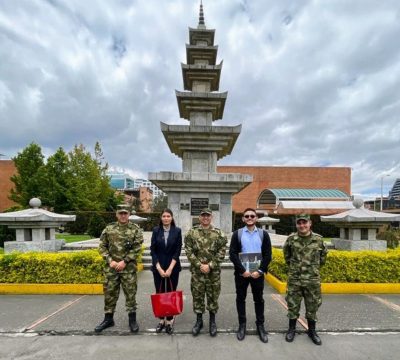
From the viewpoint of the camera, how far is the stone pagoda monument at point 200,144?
13.2m

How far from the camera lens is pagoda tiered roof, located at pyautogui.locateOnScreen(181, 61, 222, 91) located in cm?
1568

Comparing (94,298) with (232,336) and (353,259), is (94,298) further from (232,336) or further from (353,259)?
(353,259)

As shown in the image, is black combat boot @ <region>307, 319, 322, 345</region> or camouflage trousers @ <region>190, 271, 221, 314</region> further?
camouflage trousers @ <region>190, 271, 221, 314</region>

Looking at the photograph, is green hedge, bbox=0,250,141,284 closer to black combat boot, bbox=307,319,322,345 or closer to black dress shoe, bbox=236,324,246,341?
black dress shoe, bbox=236,324,246,341

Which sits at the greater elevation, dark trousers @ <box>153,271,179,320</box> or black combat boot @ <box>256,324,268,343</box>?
dark trousers @ <box>153,271,179,320</box>

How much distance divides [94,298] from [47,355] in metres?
2.68

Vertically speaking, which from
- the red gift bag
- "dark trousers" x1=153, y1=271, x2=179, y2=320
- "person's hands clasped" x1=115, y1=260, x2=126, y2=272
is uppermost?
"person's hands clasped" x1=115, y1=260, x2=126, y2=272

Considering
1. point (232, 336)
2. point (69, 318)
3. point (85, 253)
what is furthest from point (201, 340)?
point (85, 253)

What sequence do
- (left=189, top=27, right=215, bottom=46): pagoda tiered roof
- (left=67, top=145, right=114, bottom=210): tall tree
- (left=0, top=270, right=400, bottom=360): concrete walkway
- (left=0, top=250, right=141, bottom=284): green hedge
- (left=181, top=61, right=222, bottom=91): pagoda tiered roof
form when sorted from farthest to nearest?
1. (left=67, top=145, right=114, bottom=210): tall tree
2. (left=189, top=27, right=215, bottom=46): pagoda tiered roof
3. (left=181, top=61, right=222, bottom=91): pagoda tiered roof
4. (left=0, top=250, right=141, bottom=284): green hedge
5. (left=0, top=270, right=400, bottom=360): concrete walkway

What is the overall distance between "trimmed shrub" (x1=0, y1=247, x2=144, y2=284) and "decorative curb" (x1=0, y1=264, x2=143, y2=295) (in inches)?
4.9

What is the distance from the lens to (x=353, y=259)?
24.5 feet

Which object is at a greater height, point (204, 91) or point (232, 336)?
point (204, 91)

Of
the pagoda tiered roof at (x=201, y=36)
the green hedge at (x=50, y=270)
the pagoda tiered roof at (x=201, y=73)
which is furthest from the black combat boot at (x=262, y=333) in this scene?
the pagoda tiered roof at (x=201, y=36)

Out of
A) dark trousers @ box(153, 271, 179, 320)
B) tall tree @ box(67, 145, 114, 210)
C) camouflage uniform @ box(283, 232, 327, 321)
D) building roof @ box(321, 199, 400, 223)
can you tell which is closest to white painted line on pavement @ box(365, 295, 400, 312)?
camouflage uniform @ box(283, 232, 327, 321)
